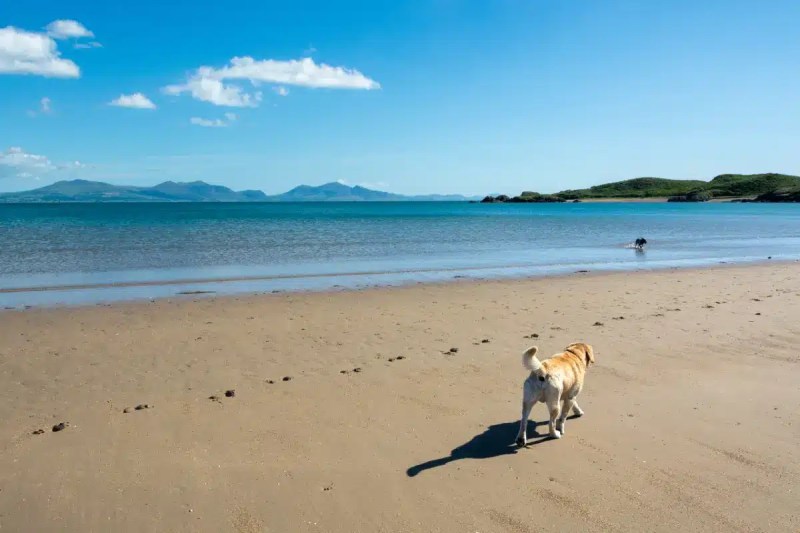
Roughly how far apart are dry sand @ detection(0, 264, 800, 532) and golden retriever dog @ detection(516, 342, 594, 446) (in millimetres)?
245

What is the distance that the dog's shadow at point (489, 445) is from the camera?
19.6 ft

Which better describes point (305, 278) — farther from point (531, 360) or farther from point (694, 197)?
point (694, 197)

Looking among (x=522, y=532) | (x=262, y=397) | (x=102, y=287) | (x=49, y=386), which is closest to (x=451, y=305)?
(x=262, y=397)

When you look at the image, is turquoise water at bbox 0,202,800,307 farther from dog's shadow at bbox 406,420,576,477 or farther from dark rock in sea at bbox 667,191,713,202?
dark rock in sea at bbox 667,191,713,202

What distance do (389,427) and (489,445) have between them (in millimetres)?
1225

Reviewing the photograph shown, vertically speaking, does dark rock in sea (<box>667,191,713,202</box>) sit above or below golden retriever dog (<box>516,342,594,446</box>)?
above

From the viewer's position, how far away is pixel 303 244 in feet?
120

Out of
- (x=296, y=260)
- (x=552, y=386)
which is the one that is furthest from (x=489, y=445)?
(x=296, y=260)

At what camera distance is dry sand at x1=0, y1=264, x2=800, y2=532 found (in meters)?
5.11

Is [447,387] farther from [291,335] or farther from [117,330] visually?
[117,330]

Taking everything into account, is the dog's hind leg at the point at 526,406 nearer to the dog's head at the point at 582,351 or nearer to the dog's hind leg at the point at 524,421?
the dog's hind leg at the point at 524,421

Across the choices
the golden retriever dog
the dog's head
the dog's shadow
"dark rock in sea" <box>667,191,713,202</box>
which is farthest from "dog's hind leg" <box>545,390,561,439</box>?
"dark rock in sea" <box>667,191,713,202</box>

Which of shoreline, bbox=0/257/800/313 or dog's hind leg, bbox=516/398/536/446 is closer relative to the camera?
dog's hind leg, bbox=516/398/536/446

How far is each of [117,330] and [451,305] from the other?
7919 millimetres
